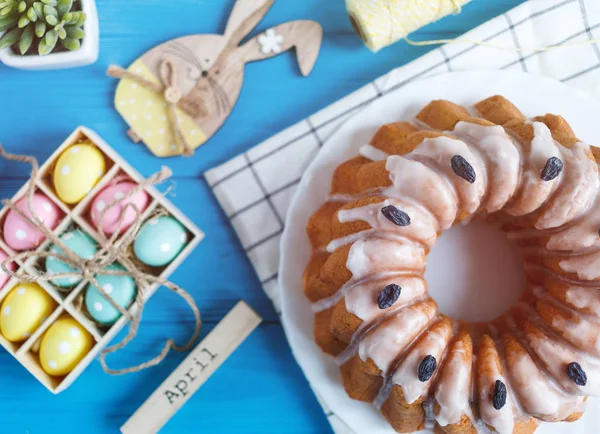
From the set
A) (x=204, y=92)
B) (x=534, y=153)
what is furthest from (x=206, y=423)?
(x=534, y=153)

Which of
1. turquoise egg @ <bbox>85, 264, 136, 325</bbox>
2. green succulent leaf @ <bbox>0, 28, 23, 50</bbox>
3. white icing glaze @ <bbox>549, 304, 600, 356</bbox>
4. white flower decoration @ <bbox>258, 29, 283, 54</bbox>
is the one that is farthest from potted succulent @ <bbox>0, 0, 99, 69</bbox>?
white icing glaze @ <bbox>549, 304, 600, 356</bbox>

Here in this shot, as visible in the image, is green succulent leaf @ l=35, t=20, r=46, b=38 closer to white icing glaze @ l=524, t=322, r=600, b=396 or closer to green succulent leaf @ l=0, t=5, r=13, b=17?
green succulent leaf @ l=0, t=5, r=13, b=17

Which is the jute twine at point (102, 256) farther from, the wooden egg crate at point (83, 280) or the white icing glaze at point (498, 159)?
the white icing glaze at point (498, 159)

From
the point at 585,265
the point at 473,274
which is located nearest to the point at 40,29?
the point at 473,274

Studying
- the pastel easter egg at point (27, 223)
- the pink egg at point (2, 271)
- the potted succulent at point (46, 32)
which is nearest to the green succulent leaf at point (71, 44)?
the potted succulent at point (46, 32)

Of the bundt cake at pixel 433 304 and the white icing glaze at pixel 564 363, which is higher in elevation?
the bundt cake at pixel 433 304

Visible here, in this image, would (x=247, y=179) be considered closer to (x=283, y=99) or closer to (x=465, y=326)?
A: (x=283, y=99)
